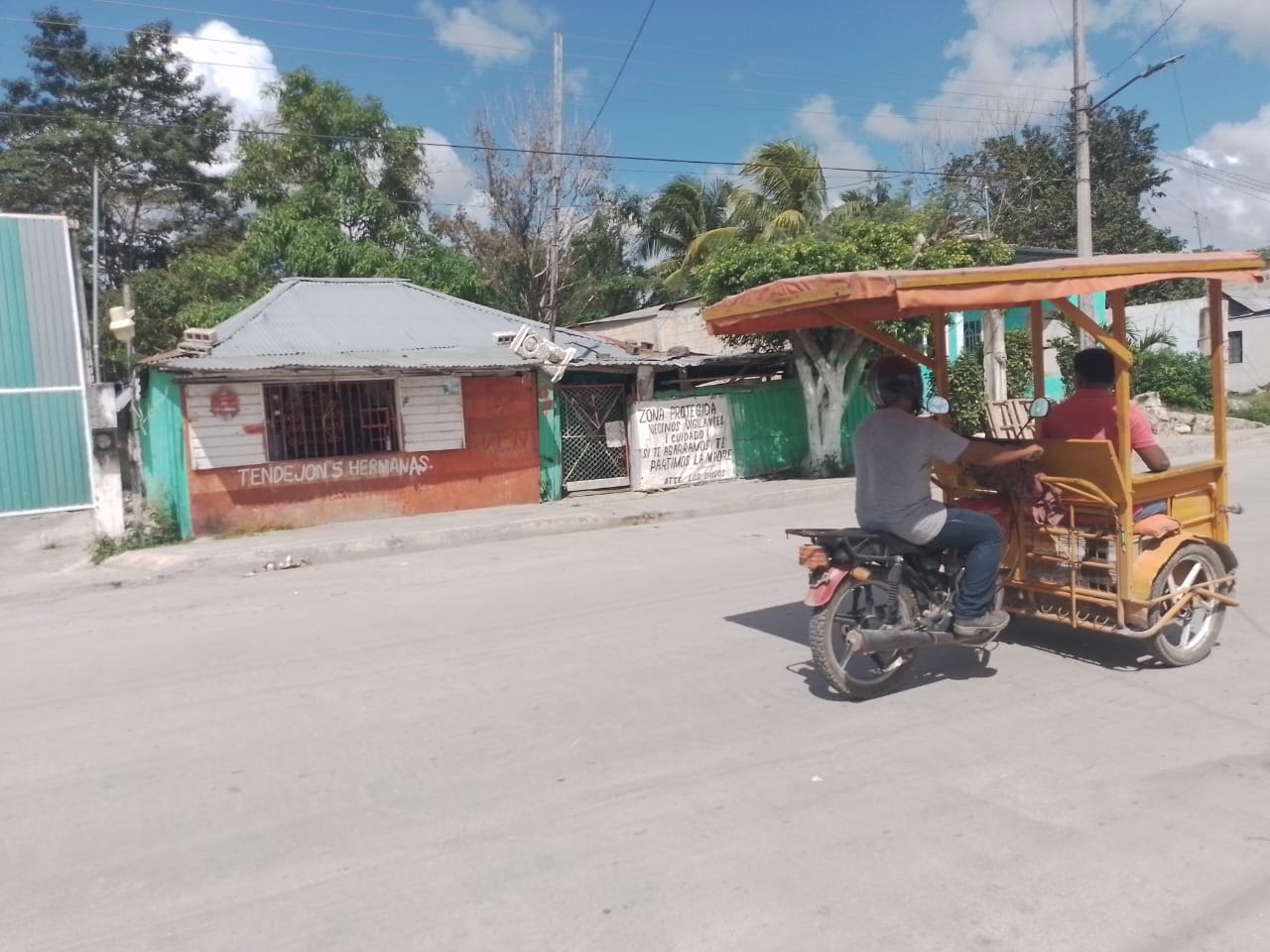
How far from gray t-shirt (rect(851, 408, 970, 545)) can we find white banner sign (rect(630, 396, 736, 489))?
10.7m

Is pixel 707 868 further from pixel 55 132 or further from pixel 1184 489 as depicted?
pixel 55 132

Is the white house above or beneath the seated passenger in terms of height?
above

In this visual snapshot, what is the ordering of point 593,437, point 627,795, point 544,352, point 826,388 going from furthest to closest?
point 826,388 < point 593,437 < point 544,352 < point 627,795

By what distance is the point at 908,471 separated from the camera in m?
5.18

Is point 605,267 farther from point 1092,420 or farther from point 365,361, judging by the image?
point 1092,420

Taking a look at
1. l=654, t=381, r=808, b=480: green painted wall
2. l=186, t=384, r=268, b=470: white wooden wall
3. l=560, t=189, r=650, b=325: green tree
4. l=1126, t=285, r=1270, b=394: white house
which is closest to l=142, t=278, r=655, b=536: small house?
l=186, t=384, r=268, b=470: white wooden wall

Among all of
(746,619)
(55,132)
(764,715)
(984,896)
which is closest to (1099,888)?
(984,896)

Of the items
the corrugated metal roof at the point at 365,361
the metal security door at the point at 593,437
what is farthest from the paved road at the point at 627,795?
the metal security door at the point at 593,437

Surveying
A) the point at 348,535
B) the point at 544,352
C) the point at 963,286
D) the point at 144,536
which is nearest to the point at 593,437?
the point at 544,352

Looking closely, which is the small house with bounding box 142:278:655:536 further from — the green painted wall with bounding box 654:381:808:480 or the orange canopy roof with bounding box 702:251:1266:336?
the orange canopy roof with bounding box 702:251:1266:336

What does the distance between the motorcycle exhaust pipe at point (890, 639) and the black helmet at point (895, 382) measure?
1.13m

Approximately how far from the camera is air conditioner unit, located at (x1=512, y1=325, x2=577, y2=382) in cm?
1481

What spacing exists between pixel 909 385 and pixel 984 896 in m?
2.66

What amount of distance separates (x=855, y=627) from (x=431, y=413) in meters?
9.98
